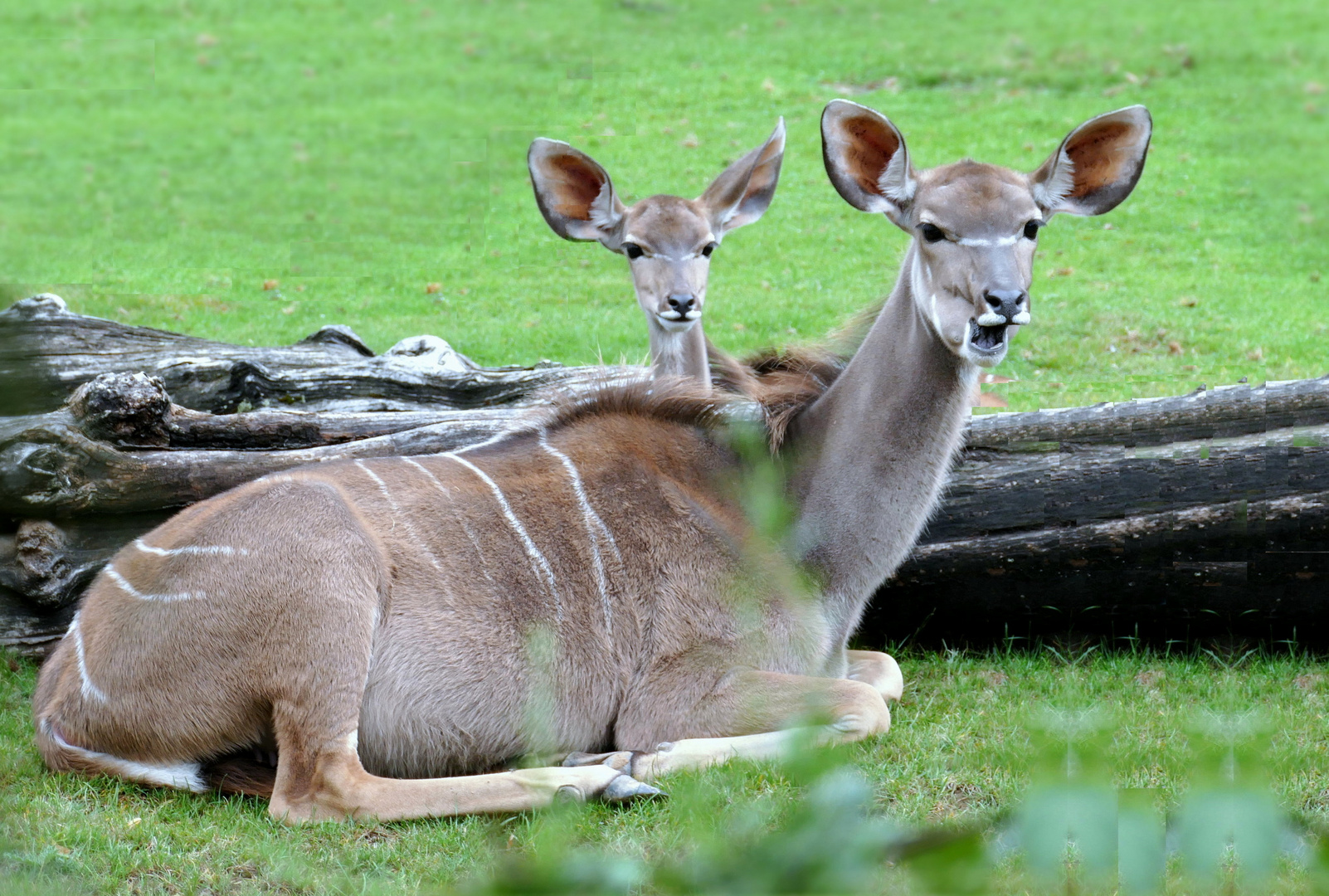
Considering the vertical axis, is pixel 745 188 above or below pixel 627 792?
above

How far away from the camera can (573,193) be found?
5.92m

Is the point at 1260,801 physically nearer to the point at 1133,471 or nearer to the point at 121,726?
the point at 121,726

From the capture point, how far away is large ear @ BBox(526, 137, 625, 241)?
18.9ft

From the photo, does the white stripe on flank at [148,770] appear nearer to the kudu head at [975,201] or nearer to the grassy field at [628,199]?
the grassy field at [628,199]

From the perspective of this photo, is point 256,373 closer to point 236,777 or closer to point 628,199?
point 236,777

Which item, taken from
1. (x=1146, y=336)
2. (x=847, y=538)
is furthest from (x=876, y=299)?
(x=1146, y=336)

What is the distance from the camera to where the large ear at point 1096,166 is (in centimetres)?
398

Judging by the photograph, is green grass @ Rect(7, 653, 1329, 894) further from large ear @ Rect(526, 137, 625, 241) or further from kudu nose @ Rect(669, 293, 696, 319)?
large ear @ Rect(526, 137, 625, 241)

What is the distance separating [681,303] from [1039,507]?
1.64 meters

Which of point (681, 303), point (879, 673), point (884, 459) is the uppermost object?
point (681, 303)

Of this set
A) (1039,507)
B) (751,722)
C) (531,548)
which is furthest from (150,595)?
(1039,507)

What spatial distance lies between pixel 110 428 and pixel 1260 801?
182 inches

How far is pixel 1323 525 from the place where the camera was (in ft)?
15.1

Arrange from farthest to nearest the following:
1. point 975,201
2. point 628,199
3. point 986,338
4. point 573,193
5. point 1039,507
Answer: point 628,199
point 573,193
point 1039,507
point 975,201
point 986,338
